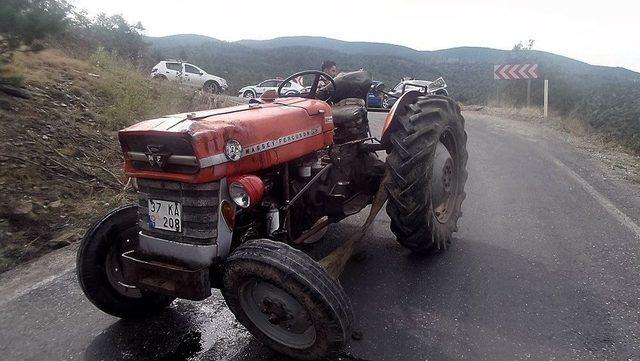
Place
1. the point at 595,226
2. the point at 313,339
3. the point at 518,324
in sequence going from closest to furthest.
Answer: the point at 313,339 < the point at 518,324 < the point at 595,226

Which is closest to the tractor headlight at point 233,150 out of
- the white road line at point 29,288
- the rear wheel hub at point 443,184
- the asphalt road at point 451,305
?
the asphalt road at point 451,305

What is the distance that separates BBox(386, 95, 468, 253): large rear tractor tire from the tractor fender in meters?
0.03

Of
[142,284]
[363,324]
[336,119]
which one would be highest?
[336,119]

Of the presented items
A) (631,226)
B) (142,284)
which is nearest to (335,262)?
(142,284)

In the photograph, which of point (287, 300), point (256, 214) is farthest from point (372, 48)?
point (287, 300)

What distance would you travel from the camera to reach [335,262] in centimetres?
303

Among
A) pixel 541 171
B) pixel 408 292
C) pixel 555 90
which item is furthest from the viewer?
pixel 555 90

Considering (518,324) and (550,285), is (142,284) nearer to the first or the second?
(518,324)

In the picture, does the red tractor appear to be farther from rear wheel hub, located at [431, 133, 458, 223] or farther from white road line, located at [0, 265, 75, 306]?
white road line, located at [0, 265, 75, 306]

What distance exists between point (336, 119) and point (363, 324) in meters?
1.87

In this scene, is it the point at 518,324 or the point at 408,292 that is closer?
the point at 518,324

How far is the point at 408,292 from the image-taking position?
3402 mm

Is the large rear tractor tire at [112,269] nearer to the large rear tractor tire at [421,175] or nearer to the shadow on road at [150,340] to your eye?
the shadow on road at [150,340]

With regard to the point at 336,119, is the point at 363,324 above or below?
below
